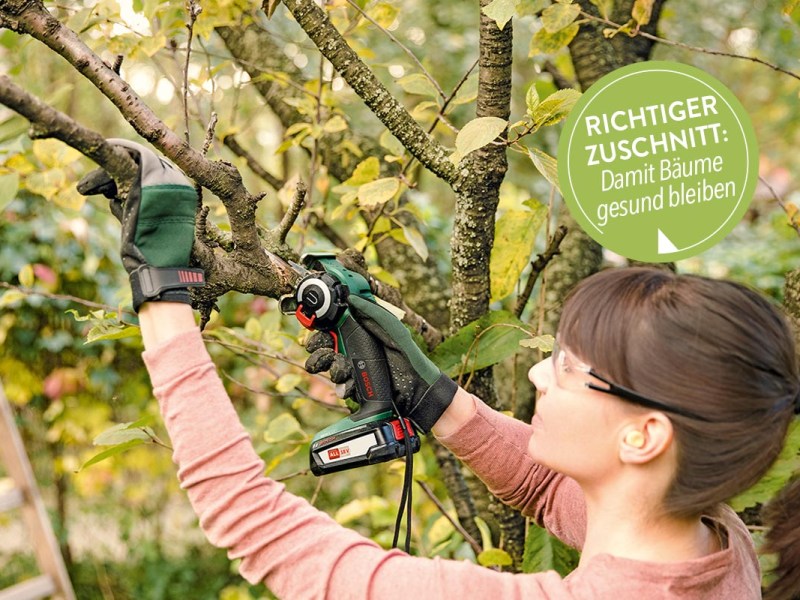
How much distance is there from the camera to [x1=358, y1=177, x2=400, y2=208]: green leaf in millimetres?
1313

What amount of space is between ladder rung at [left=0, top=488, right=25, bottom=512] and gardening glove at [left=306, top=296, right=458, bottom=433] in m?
2.34

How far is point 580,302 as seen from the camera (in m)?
0.96

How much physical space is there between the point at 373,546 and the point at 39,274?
2808 millimetres

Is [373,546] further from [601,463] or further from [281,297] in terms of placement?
[281,297]

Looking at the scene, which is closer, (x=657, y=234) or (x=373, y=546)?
(x=373, y=546)

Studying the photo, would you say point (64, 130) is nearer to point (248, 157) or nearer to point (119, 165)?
point (119, 165)

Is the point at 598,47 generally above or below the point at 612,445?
above

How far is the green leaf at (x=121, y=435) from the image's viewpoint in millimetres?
1271

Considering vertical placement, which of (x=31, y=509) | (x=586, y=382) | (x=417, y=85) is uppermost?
(x=417, y=85)

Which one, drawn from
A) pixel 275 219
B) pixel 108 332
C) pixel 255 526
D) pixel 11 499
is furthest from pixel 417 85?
→ pixel 11 499

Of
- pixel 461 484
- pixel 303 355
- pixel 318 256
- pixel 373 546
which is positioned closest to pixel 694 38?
pixel 303 355

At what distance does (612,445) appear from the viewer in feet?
3.02

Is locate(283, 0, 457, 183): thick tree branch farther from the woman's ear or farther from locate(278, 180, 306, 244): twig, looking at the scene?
the woman's ear

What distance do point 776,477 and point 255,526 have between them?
0.98 meters
